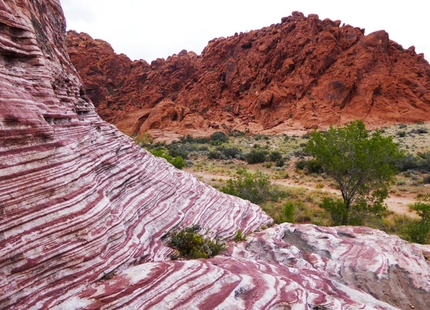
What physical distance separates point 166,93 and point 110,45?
2398 centimetres

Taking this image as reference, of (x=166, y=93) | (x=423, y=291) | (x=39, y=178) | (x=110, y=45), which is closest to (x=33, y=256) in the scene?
(x=39, y=178)

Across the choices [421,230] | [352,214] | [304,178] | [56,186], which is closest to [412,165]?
[304,178]

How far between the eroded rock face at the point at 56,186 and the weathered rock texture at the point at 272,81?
1821 inches

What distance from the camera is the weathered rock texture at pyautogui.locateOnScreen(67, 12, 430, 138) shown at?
56000 millimetres

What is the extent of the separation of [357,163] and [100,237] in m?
12.0

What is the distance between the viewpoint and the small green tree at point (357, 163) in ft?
42.9

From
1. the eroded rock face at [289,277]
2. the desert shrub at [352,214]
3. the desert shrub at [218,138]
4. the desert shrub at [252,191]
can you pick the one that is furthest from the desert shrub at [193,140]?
the eroded rock face at [289,277]

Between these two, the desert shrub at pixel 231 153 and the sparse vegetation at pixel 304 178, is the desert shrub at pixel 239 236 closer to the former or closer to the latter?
the sparse vegetation at pixel 304 178

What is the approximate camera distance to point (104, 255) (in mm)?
4836

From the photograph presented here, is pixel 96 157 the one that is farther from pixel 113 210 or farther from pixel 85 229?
pixel 85 229

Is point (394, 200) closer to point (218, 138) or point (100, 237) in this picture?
point (100, 237)

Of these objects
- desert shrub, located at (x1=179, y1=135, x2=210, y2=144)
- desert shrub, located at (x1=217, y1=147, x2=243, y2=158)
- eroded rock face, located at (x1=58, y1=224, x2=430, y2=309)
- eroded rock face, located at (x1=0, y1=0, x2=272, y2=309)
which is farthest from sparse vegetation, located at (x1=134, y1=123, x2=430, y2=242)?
eroded rock face, located at (x1=0, y1=0, x2=272, y2=309)

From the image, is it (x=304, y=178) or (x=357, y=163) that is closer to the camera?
(x=357, y=163)

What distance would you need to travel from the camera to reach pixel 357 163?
522 inches
